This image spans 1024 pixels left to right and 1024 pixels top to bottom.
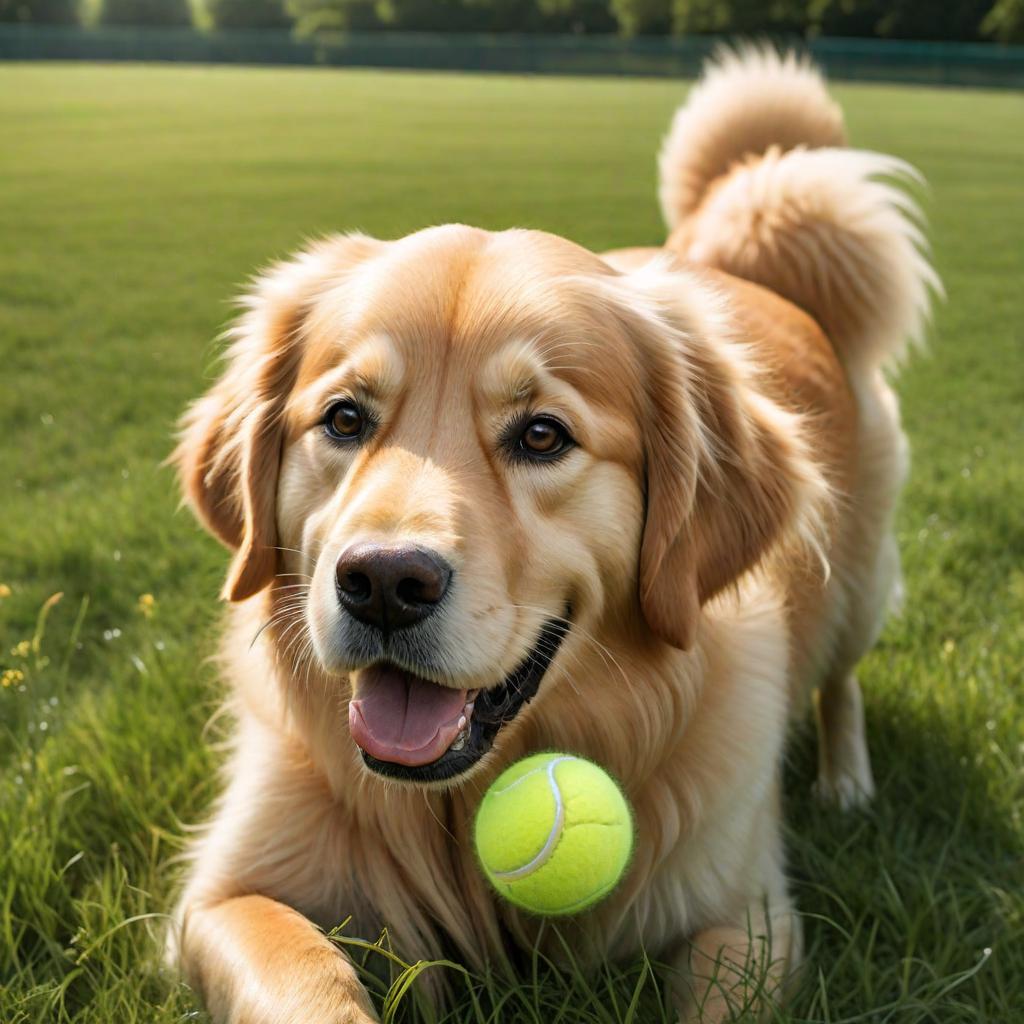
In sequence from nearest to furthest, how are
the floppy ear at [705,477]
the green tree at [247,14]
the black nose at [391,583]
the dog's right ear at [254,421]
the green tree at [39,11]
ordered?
the black nose at [391,583] → the floppy ear at [705,477] → the dog's right ear at [254,421] → the green tree at [39,11] → the green tree at [247,14]

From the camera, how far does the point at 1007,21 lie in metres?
57.2

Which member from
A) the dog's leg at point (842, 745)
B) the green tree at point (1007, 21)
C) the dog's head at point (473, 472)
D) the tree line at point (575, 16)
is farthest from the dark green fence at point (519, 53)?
the dog's head at point (473, 472)

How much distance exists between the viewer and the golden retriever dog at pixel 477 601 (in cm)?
227

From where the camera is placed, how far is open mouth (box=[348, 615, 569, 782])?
225cm

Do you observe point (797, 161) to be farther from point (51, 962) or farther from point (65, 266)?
point (65, 266)

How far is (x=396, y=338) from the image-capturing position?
251 cm

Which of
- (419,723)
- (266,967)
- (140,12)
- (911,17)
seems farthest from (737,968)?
(140,12)

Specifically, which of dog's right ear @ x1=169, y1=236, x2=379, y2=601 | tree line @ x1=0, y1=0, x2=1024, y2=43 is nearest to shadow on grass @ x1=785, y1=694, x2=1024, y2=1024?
dog's right ear @ x1=169, y1=236, x2=379, y2=601

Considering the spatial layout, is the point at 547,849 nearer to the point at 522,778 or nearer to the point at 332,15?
the point at 522,778

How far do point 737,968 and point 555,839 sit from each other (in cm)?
56

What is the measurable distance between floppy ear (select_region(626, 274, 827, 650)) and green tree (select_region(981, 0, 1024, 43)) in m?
62.8

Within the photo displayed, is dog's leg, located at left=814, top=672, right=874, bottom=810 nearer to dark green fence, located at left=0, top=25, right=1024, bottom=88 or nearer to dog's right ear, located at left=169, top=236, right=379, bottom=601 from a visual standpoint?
dog's right ear, located at left=169, top=236, right=379, bottom=601

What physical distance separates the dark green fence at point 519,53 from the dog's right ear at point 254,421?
5793cm

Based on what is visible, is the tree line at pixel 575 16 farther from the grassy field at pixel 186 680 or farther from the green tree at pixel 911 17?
the grassy field at pixel 186 680
